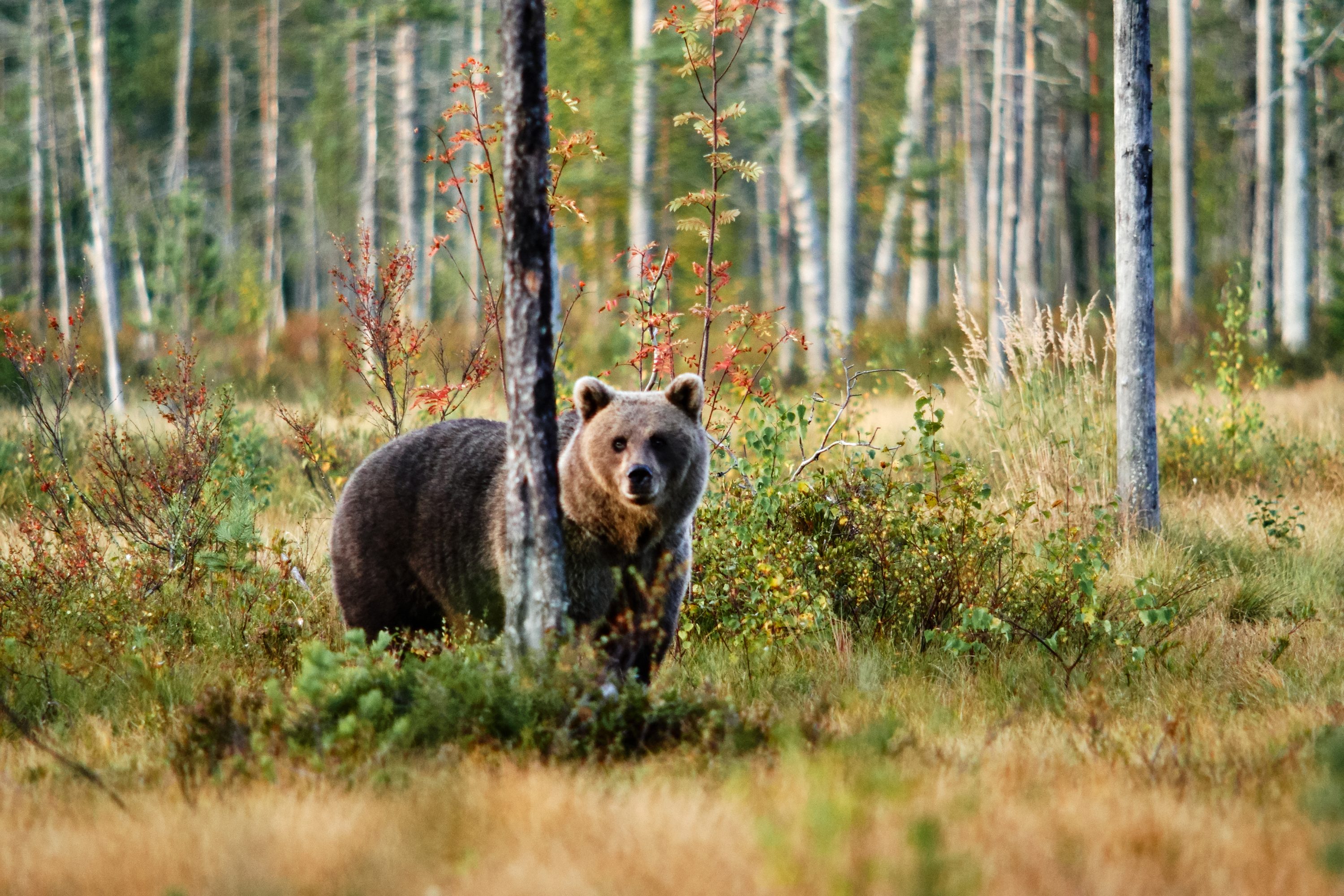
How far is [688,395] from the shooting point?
4.54 metres

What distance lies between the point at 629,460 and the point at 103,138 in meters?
17.9

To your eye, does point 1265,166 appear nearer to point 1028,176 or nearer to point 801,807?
point 1028,176

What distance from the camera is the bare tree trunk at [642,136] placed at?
16.6m

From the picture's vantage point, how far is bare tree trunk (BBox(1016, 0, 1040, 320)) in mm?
→ 19016

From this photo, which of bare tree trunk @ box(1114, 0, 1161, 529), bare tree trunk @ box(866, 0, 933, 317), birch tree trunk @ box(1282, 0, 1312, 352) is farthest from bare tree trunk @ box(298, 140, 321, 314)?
bare tree trunk @ box(1114, 0, 1161, 529)

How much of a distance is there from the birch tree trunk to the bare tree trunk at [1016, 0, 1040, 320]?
380 cm

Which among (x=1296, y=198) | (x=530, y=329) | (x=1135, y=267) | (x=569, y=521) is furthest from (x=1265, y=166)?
(x=530, y=329)

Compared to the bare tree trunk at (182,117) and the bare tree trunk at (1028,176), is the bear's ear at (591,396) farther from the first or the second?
the bare tree trunk at (182,117)

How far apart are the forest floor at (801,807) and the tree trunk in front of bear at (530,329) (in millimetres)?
741

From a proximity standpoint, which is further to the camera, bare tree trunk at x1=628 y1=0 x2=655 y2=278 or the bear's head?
bare tree trunk at x1=628 y1=0 x2=655 y2=278

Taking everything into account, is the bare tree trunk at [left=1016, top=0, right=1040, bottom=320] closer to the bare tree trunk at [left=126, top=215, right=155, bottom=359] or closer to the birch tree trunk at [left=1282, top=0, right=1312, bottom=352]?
the birch tree trunk at [left=1282, top=0, right=1312, bottom=352]

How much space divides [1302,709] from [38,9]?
25691mm

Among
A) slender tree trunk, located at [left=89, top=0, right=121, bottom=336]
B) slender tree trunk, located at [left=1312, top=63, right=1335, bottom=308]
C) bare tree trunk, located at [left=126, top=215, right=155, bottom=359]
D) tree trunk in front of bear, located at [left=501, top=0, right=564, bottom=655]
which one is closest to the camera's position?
tree trunk in front of bear, located at [left=501, top=0, right=564, bottom=655]

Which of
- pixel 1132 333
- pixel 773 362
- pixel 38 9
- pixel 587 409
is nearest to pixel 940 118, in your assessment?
pixel 773 362
